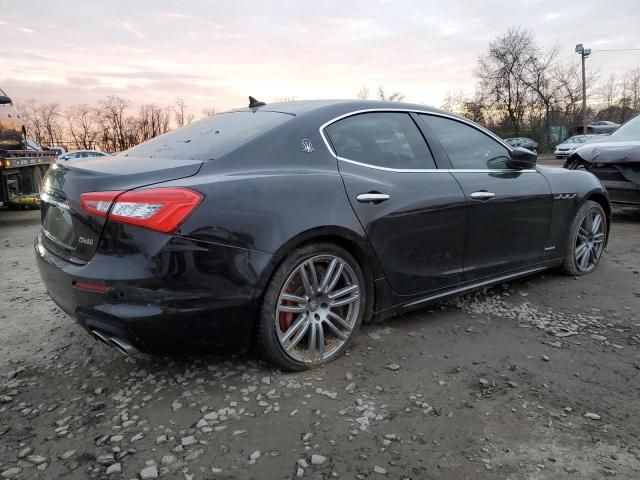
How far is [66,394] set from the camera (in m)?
2.55

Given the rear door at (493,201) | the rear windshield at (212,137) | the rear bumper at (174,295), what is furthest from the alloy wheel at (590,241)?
the rear bumper at (174,295)

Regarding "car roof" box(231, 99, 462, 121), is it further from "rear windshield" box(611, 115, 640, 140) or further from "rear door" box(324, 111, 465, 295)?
"rear windshield" box(611, 115, 640, 140)

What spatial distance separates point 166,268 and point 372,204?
1.20 m

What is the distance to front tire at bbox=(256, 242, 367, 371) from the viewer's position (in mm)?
2553

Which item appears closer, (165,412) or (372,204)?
(165,412)

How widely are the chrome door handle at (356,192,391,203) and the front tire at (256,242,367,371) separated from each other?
31cm

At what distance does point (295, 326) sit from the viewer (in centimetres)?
266

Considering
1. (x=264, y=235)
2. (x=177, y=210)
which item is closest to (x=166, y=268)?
(x=177, y=210)

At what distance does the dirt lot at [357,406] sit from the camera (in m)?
2.00

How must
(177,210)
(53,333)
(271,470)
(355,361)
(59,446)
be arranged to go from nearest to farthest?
(271,470)
(59,446)
(177,210)
(355,361)
(53,333)

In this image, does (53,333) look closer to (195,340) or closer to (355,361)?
(195,340)

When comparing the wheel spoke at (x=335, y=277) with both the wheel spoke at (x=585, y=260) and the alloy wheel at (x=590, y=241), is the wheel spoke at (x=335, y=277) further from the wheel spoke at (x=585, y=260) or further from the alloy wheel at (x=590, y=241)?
the wheel spoke at (x=585, y=260)

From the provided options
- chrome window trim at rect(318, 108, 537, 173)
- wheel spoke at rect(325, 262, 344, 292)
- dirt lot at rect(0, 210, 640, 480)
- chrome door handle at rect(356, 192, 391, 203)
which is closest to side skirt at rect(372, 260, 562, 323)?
dirt lot at rect(0, 210, 640, 480)

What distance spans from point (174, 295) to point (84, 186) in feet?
2.28
